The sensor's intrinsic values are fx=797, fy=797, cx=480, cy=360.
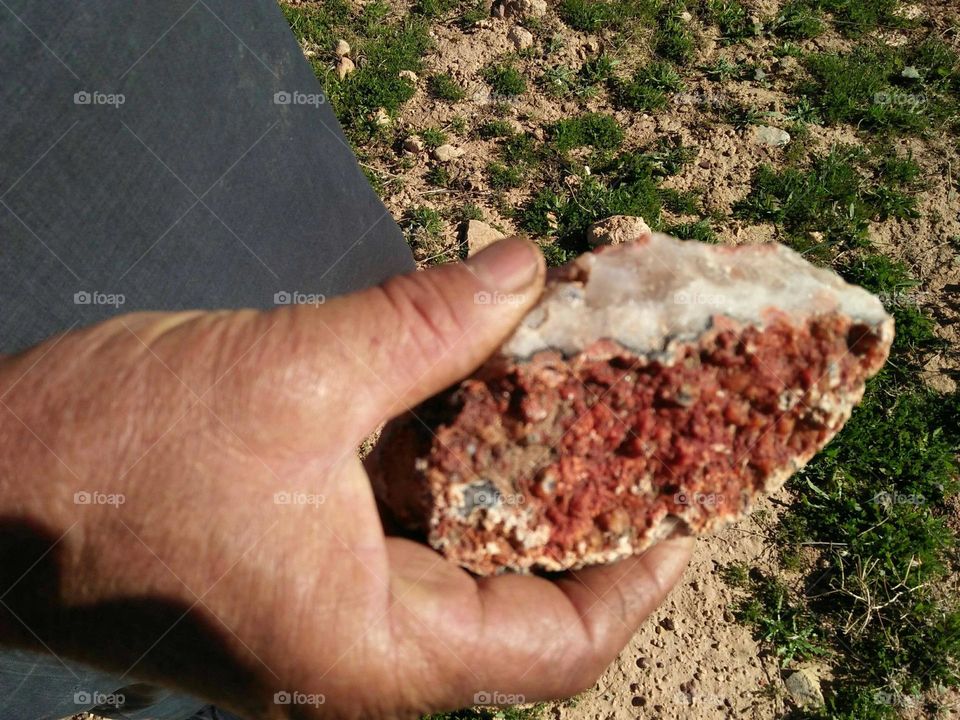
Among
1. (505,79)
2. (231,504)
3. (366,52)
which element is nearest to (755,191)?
(505,79)

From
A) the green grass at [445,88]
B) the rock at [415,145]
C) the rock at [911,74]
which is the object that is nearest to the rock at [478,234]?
the rock at [415,145]

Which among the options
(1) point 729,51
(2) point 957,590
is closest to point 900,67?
(1) point 729,51

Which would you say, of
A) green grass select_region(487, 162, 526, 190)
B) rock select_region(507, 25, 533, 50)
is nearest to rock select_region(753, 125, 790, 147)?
green grass select_region(487, 162, 526, 190)

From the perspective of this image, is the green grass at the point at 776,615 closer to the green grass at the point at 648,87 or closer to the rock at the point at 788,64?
the green grass at the point at 648,87

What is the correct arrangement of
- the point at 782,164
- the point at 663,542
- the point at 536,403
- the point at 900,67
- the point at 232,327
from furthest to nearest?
the point at 900,67 → the point at 782,164 → the point at 663,542 → the point at 536,403 → the point at 232,327

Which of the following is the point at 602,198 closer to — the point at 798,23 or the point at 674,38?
the point at 674,38

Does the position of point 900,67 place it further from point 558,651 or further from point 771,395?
point 558,651
